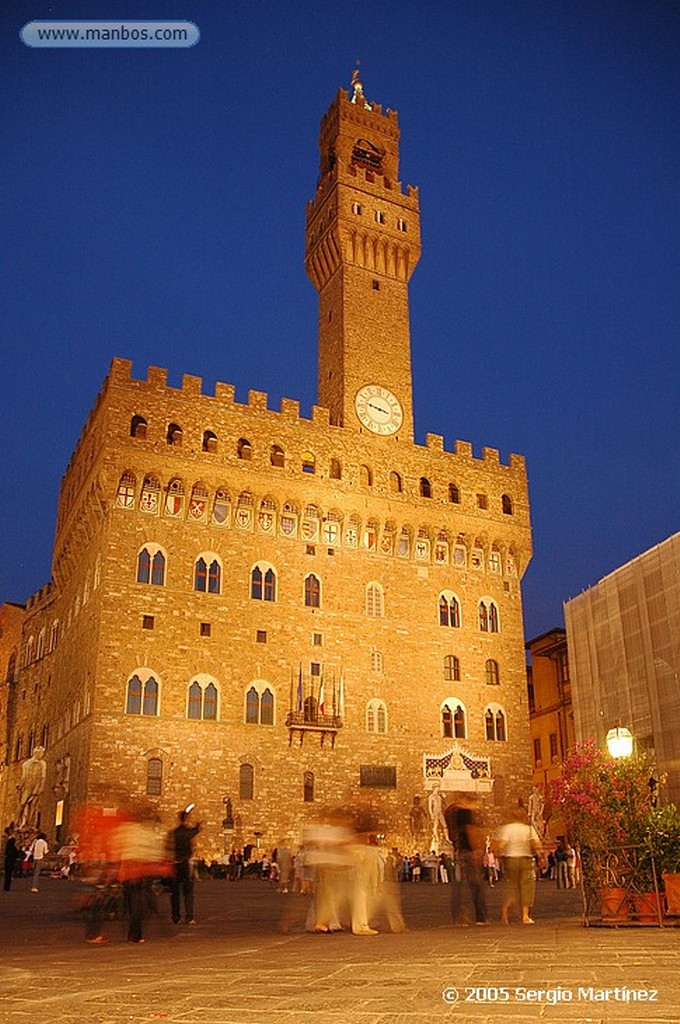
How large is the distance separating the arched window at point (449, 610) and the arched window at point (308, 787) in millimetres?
7179

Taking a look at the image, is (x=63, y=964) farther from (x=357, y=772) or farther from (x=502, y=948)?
(x=357, y=772)

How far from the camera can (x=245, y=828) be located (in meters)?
27.0

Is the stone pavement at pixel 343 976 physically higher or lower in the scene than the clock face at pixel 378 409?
lower

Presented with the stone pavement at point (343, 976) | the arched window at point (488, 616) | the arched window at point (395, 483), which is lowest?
the stone pavement at point (343, 976)

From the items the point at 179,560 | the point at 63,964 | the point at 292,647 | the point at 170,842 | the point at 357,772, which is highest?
the point at 179,560

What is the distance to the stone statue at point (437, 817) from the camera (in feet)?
96.7

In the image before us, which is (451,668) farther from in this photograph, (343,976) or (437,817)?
(343,976)

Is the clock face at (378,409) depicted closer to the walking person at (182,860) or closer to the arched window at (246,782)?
the arched window at (246,782)

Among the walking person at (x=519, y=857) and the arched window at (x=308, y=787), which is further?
the arched window at (x=308, y=787)

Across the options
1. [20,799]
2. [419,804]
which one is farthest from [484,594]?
[20,799]

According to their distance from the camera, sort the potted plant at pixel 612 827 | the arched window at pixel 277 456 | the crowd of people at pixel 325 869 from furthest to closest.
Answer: the arched window at pixel 277 456 → the potted plant at pixel 612 827 → the crowd of people at pixel 325 869

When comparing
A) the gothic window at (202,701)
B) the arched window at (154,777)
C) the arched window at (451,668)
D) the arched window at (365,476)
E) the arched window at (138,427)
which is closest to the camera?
the arched window at (154,777)

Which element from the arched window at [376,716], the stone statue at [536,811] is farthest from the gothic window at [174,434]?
the stone statue at [536,811]

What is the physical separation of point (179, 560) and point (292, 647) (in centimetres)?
450
